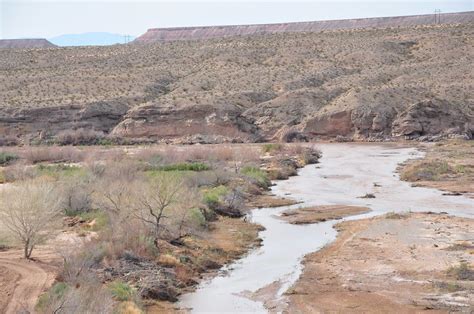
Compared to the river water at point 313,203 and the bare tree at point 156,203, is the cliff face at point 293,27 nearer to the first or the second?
the river water at point 313,203

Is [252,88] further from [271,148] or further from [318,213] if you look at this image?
[318,213]

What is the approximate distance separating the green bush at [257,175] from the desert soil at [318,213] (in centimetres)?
807

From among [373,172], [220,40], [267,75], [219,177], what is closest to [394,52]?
[267,75]

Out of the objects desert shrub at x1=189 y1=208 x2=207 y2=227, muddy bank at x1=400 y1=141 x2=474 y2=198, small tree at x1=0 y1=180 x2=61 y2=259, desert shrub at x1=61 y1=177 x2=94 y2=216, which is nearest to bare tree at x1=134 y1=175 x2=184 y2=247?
desert shrub at x1=189 y1=208 x2=207 y2=227

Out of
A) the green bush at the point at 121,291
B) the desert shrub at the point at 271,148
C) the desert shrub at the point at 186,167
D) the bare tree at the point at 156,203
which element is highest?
the bare tree at the point at 156,203

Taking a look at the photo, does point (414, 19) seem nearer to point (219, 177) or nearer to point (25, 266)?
point (219, 177)

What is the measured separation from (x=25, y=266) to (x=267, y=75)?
77742 mm

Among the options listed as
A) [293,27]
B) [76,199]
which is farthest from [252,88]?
[293,27]

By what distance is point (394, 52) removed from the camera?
345ft

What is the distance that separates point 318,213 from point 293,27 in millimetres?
135600

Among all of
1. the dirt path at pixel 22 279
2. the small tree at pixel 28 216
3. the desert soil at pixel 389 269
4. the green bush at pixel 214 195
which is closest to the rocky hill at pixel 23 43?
the green bush at pixel 214 195

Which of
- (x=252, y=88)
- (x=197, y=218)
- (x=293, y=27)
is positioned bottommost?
(x=197, y=218)

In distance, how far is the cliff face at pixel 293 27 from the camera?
490 ft

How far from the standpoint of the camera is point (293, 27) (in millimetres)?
166375
